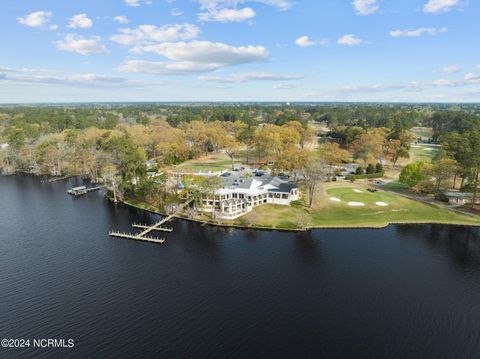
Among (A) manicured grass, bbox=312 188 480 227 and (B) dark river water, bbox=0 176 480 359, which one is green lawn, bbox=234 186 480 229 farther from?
(B) dark river water, bbox=0 176 480 359

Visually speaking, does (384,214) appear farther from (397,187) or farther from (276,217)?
(397,187)

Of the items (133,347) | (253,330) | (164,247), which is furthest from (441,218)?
(133,347)

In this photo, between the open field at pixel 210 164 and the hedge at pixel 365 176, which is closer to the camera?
the hedge at pixel 365 176

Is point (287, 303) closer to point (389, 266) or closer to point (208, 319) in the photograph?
point (208, 319)

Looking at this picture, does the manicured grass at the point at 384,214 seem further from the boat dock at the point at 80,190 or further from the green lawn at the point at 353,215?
the boat dock at the point at 80,190

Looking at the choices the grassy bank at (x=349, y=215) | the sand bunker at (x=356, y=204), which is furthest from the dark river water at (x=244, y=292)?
the sand bunker at (x=356, y=204)

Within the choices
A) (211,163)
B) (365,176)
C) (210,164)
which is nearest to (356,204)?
(365,176)
